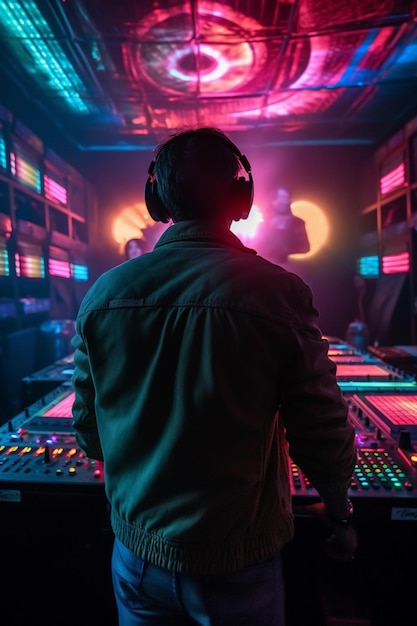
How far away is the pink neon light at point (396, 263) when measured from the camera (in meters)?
3.60

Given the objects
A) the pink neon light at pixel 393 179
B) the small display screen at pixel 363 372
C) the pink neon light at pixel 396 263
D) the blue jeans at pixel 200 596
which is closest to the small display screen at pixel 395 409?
the small display screen at pixel 363 372

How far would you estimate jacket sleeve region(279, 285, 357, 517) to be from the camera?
0.75 meters

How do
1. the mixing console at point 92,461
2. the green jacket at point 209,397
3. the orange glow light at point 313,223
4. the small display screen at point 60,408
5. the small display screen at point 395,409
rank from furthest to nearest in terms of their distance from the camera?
the orange glow light at point 313,223, the small display screen at point 60,408, the small display screen at point 395,409, the mixing console at point 92,461, the green jacket at point 209,397

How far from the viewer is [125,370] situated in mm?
795

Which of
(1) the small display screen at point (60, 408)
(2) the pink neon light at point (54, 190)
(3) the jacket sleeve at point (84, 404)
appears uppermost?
(2) the pink neon light at point (54, 190)

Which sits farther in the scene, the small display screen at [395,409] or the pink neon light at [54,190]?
the pink neon light at [54,190]

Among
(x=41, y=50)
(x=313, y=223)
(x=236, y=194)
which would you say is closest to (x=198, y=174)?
(x=236, y=194)

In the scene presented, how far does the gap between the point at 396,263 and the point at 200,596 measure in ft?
12.4

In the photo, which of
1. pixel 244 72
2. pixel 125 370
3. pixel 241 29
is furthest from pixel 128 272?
pixel 244 72

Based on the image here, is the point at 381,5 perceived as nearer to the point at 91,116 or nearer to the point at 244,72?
the point at 244,72

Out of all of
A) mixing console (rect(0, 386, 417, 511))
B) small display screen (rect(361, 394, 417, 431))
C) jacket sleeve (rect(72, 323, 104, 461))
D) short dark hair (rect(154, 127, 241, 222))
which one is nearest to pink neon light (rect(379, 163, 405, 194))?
small display screen (rect(361, 394, 417, 431))

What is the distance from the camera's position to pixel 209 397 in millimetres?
724

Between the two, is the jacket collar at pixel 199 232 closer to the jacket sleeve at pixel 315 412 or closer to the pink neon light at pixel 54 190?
the jacket sleeve at pixel 315 412

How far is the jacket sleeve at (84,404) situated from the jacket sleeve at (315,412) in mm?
483
